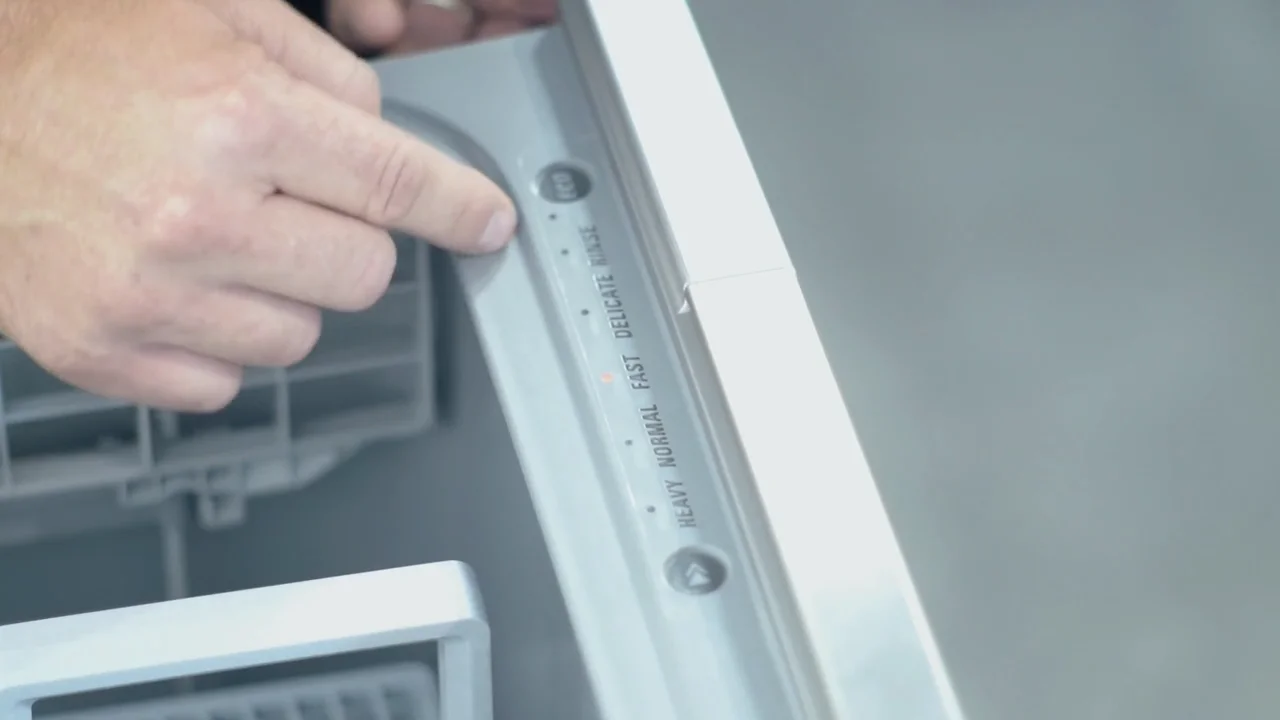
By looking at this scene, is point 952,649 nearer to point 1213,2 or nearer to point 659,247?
point 659,247

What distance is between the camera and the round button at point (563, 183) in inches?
20.6

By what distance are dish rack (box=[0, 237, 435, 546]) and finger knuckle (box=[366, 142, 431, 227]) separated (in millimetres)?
79

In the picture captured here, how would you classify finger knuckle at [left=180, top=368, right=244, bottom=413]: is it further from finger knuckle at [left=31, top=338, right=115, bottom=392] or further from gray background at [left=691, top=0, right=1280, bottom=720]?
gray background at [left=691, top=0, right=1280, bottom=720]

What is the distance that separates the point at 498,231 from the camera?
0.50 meters

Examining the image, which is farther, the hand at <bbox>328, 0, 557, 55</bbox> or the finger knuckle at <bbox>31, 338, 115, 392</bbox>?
the hand at <bbox>328, 0, 557, 55</bbox>

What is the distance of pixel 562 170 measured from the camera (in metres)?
0.53

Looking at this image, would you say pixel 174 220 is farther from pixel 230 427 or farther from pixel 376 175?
pixel 230 427

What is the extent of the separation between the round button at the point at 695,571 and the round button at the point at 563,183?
0.18 meters

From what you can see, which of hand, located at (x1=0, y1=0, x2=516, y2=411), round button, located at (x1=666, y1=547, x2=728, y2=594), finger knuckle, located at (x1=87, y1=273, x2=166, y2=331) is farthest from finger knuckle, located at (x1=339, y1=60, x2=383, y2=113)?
round button, located at (x1=666, y1=547, x2=728, y2=594)

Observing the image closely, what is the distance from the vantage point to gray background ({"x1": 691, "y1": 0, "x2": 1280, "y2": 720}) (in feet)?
Answer: 1.73

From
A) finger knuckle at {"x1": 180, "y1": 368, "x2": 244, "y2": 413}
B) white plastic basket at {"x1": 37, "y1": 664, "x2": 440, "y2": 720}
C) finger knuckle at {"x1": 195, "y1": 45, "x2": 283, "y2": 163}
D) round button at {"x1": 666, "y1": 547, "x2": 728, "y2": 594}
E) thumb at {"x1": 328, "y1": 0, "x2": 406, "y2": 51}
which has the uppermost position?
thumb at {"x1": 328, "y1": 0, "x2": 406, "y2": 51}

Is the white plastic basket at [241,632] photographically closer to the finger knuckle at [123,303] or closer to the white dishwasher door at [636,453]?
the white dishwasher door at [636,453]

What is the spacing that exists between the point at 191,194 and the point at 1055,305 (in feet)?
1.43

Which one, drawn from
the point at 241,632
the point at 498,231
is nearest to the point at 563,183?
the point at 498,231
